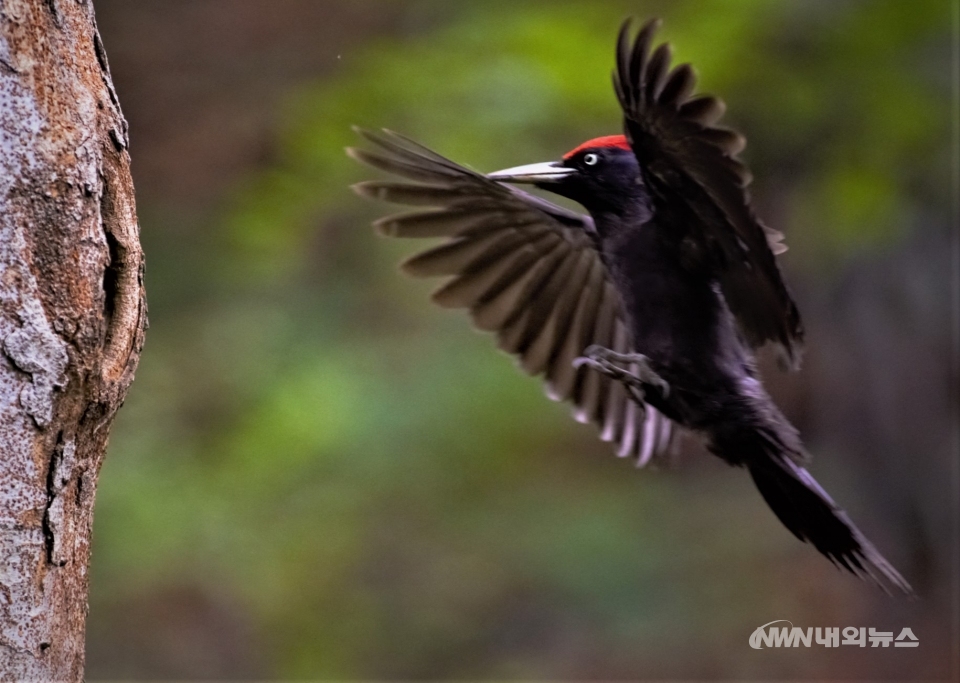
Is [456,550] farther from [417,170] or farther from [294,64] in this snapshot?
[417,170]

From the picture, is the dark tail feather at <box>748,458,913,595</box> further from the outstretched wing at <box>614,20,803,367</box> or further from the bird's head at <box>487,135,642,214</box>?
the bird's head at <box>487,135,642,214</box>

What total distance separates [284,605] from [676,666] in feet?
9.87

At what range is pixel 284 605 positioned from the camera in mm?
7488

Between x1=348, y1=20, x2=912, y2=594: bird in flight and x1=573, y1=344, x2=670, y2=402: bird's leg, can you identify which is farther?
x1=573, y1=344, x2=670, y2=402: bird's leg

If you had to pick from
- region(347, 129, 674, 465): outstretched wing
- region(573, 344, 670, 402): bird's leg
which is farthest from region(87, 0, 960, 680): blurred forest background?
region(573, 344, 670, 402): bird's leg

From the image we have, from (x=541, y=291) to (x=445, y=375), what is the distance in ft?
9.50

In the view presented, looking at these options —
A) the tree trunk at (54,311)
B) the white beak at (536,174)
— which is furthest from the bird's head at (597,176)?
the tree trunk at (54,311)

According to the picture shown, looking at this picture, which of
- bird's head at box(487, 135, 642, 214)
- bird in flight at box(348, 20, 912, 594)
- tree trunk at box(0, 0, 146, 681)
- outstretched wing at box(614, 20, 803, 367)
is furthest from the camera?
bird's head at box(487, 135, 642, 214)

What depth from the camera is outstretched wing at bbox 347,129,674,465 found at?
171 inches

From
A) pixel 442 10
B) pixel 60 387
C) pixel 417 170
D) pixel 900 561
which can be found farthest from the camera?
pixel 900 561

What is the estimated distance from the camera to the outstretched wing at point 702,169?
2.94 meters

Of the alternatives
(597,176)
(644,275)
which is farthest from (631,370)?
(597,176)

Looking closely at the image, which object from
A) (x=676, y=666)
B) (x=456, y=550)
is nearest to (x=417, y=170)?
(x=456, y=550)

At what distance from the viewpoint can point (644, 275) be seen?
360cm
